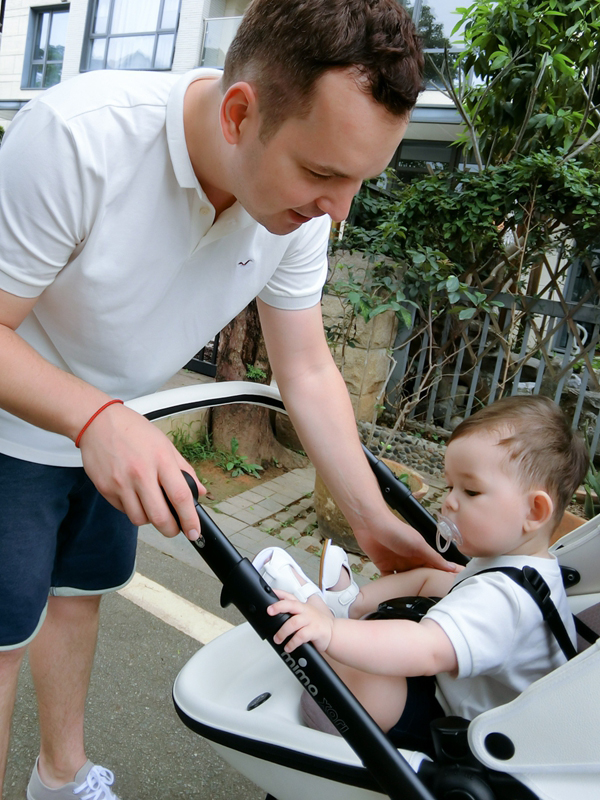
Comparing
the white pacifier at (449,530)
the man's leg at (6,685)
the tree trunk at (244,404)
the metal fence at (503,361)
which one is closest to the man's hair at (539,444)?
the white pacifier at (449,530)

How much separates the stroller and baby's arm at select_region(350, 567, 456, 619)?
0.32 meters

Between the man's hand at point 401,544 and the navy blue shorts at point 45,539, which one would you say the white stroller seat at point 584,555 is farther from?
the navy blue shorts at point 45,539

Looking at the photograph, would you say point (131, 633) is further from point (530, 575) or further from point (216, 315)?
point (530, 575)

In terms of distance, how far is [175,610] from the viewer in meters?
2.68

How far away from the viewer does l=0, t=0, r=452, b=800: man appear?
103 centimetres

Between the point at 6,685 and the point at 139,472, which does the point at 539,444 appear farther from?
the point at 6,685

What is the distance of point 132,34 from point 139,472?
15072 millimetres

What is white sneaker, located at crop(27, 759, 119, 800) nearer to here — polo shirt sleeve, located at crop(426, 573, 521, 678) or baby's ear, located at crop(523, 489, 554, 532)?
polo shirt sleeve, located at crop(426, 573, 521, 678)

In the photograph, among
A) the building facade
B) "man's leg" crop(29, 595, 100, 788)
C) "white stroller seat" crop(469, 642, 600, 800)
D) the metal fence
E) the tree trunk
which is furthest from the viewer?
the building facade

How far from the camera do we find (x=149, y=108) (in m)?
1.21

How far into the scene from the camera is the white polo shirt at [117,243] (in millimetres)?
1083

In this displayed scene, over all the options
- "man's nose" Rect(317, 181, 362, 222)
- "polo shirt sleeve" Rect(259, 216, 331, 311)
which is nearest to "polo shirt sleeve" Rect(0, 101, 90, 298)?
"man's nose" Rect(317, 181, 362, 222)

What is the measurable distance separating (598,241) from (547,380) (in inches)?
41.6

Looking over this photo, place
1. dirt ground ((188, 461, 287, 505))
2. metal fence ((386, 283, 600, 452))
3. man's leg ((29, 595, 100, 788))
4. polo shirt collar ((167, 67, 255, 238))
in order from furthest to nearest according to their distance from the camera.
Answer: metal fence ((386, 283, 600, 452)), dirt ground ((188, 461, 287, 505)), man's leg ((29, 595, 100, 788)), polo shirt collar ((167, 67, 255, 238))
